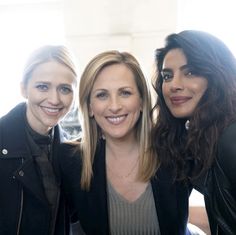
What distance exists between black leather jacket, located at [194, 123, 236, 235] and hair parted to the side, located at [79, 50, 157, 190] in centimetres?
35

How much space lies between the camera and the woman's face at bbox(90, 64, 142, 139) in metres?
1.38

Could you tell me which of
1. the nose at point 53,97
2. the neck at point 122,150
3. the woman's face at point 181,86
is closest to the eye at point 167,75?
the woman's face at point 181,86

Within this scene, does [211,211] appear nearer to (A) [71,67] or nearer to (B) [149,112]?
(B) [149,112]

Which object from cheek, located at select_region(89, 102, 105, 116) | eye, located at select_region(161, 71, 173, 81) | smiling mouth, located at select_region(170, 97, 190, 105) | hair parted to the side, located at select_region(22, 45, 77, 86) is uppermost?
hair parted to the side, located at select_region(22, 45, 77, 86)

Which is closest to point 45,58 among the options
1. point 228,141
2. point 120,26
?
point 228,141

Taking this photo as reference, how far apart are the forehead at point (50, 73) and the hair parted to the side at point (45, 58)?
0.02 meters

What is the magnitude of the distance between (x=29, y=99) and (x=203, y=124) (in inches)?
31.5

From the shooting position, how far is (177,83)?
4.11 ft

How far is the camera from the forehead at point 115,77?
138cm

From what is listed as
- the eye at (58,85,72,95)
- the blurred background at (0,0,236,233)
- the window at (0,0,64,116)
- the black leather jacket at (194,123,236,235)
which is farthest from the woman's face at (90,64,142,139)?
the window at (0,0,64,116)

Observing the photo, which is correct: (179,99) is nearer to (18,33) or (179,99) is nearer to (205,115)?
(205,115)

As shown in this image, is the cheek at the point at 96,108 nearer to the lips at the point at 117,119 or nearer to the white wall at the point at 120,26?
the lips at the point at 117,119

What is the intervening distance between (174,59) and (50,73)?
57cm

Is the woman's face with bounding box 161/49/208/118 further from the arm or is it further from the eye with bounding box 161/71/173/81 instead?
the arm
